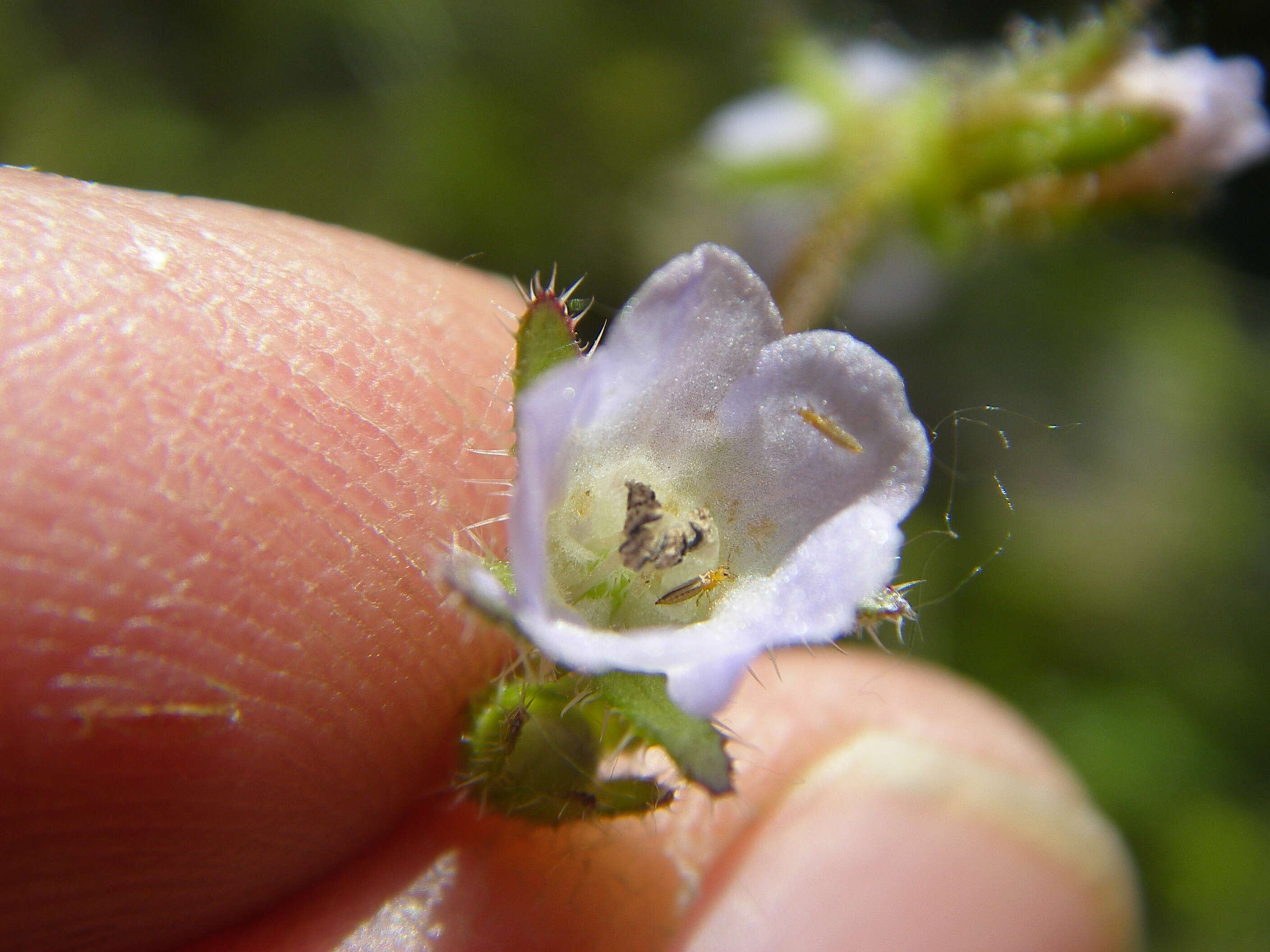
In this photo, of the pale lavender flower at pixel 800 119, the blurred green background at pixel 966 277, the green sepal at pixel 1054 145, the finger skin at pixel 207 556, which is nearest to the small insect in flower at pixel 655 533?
the finger skin at pixel 207 556

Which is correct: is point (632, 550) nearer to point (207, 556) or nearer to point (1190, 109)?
point (207, 556)

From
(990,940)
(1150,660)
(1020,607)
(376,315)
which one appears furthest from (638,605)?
(1150,660)

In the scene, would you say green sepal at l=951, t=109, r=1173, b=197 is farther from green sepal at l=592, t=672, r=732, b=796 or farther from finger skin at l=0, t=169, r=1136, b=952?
green sepal at l=592, t=672, r=732, b=796

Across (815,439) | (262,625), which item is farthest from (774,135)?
(262,625)

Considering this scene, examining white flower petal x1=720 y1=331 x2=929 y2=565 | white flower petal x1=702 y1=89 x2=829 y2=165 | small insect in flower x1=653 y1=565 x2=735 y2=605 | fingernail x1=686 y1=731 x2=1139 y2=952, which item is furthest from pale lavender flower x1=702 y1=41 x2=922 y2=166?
small insect in flower x1=653 y1=565 x2=735 y2=605

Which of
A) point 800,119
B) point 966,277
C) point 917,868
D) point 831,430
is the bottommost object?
point 966,277

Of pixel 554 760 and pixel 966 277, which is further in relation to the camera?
pixel 966 277
